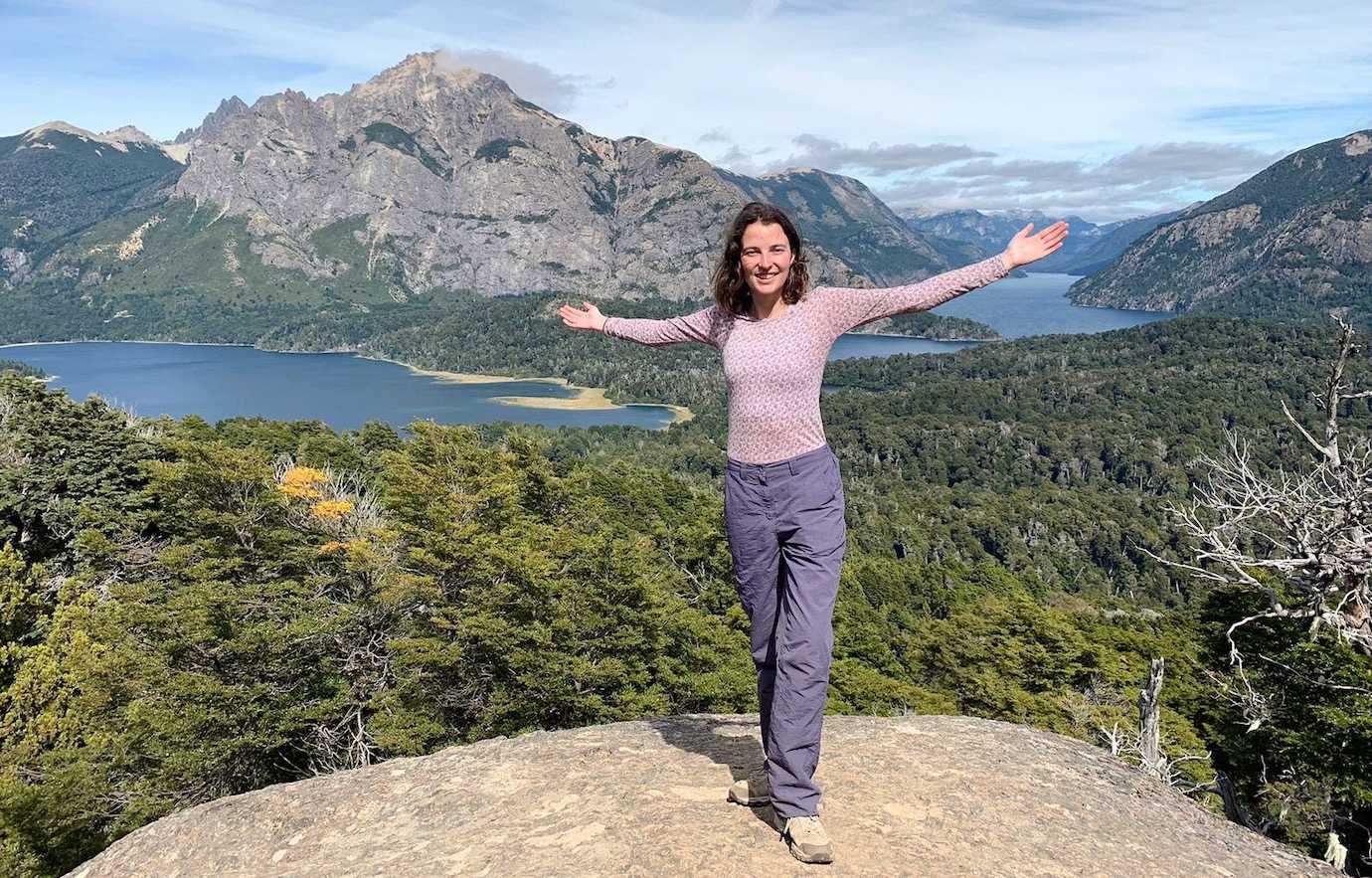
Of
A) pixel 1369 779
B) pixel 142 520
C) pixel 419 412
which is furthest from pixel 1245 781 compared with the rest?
pixel 419 412

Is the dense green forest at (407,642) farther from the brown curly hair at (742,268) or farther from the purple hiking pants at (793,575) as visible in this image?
the brown curly hair at (742,268)

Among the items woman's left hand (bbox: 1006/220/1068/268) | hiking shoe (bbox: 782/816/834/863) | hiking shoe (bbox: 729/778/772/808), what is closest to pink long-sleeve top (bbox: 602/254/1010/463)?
woman's left hand (bbox: 1006/220/1068/268)

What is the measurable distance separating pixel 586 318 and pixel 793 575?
2.05 meters

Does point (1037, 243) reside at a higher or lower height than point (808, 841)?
higher

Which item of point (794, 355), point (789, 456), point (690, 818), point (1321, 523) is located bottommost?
point (690, 818)

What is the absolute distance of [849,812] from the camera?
4422 millimetres

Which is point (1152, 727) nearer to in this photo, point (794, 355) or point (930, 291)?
point (930, 291)

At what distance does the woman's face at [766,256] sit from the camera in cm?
380

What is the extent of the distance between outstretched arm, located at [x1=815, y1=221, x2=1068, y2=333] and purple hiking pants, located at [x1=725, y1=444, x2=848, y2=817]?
0.71 metres

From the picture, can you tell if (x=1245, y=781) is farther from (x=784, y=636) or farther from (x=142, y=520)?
(x=142, y=520)

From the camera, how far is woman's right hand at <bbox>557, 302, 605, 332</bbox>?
466 cm

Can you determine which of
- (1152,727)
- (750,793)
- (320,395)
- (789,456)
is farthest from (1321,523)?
(320,395)

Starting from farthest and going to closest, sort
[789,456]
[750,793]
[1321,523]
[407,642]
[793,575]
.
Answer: [407,642]
[1321,523]
[750,793]
[793,575]
[789,456]

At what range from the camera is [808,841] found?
3.79 meters
